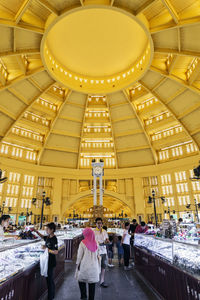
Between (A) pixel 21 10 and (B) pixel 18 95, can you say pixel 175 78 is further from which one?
(B) pixel 18 95

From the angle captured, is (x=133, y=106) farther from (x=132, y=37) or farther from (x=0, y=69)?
(x=0, y=69)

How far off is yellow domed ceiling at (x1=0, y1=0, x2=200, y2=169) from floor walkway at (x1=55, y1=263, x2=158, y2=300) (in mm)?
15103

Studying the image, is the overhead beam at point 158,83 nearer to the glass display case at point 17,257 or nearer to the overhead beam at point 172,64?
the overhead beam at point 172,64

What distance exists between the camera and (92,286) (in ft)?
13.3

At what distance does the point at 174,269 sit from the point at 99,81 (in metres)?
23.2

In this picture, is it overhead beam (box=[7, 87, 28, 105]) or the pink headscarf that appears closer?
the pink headscarf

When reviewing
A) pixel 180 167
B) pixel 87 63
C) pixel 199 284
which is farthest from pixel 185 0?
pixel 180 167

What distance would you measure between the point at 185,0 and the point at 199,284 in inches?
642

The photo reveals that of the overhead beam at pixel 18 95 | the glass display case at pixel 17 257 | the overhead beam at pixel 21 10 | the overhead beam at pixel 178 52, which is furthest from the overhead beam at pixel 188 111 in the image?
the glass display case at pixel 17 257

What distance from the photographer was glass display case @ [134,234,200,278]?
343 centimetres

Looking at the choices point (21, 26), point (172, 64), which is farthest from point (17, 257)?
point (172, 64)

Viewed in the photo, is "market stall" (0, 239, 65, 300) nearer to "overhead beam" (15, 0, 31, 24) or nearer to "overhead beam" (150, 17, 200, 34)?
"overhead beam" (15, 0, 31, 24)

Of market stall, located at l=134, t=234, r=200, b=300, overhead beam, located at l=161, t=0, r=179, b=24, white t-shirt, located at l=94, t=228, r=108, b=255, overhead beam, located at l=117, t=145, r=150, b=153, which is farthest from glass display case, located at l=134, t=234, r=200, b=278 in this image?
overhead beam, located at l=117, t=145, r=150, b=153

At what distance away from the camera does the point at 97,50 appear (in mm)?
20578
